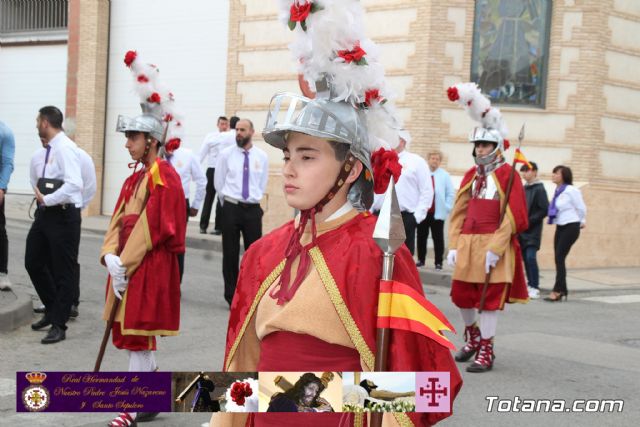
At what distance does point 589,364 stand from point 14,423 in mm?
5054

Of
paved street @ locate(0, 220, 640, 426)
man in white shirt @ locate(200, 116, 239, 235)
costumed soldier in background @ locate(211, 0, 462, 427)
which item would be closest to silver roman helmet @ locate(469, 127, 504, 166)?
paved street @ locate(0, 220, 640, 426)

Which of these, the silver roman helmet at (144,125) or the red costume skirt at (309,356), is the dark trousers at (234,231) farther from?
the red costume skirt at (309,356)

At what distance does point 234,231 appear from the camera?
1035 centimetres

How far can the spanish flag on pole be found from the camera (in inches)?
114

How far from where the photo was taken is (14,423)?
18.6 ft

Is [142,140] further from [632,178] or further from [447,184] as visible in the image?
[632,178]

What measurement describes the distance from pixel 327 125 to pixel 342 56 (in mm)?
286

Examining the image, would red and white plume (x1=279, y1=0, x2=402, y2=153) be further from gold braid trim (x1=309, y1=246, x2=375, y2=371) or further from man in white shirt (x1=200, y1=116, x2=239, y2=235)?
man in white shirt (x1=200, y1=116, x2=239, y2=235)

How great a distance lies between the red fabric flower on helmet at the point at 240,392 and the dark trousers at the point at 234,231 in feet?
25.0

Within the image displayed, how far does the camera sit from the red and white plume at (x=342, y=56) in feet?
10.6

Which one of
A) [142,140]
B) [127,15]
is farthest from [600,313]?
[127,15]

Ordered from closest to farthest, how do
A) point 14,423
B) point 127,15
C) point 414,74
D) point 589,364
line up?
point 14,423 → point 589,364 → point 414,74 → point 127,15

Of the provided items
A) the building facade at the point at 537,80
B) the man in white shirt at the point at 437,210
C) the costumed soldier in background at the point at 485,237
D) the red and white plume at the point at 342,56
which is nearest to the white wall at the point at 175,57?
the building facade at the point at 537,80

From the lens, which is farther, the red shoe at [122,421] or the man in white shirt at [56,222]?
the man in white shirt at [56,222]
